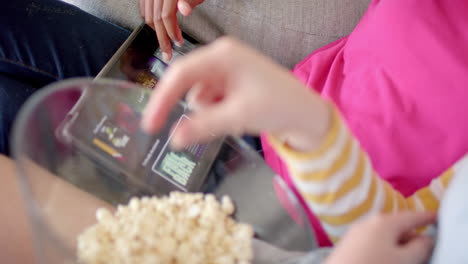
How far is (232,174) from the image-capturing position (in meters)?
0.47

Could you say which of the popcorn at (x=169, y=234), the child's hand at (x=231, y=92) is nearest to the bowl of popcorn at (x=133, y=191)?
the popcorn at (x=169, y=234)

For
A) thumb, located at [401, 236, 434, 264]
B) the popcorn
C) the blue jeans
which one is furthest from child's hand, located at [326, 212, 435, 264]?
the blue jeans

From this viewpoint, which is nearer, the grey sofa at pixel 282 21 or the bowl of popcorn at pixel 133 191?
the bowl of popcorn at pixel 133 191

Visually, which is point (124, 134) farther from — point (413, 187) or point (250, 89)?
point (413, 187)

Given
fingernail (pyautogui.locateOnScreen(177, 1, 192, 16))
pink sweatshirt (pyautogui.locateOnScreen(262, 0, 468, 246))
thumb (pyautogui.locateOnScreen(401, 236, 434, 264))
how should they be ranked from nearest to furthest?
1. thumb (pyautogui.locateOnScreen(401, 236, 434, 264))
2. pink sweatshirt (pyautogui.locateOnScreen(262, 0, 468, 246))
3. fingernail (pyautogui.locateOnScreen(177, 1, 192, 16))

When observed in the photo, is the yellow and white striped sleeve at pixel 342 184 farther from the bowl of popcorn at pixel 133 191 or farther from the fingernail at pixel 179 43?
the fingernail at pixel 179 43

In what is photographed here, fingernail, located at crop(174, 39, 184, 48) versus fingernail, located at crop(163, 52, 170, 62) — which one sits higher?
fingernail, located at crop(174, 39, 184, 48)

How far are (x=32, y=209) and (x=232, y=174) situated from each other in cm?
22

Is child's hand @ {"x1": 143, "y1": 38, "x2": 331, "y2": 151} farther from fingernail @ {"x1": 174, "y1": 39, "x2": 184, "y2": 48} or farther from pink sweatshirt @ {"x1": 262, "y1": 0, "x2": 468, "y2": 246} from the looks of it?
fingernail @ {"x1": 174, "y1": 39, "x2": 184, "y2": 48}

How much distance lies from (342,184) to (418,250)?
4.0 inches

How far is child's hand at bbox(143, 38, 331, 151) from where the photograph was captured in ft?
0.92

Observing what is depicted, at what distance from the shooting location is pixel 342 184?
0.40 m

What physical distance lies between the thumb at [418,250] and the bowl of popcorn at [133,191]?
0.09 m

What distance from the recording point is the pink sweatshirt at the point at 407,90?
513 mm
